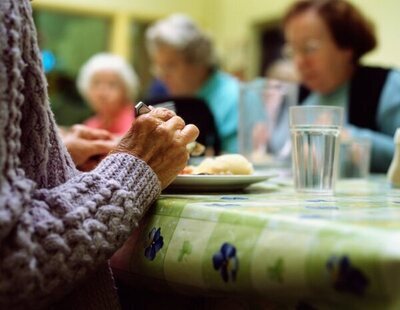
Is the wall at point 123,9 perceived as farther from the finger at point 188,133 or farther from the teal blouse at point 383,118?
the finger at point 188,133

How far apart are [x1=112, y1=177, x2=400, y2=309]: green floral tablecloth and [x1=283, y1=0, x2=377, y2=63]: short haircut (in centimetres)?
134

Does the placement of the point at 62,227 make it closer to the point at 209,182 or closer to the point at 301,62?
the point at 209,182

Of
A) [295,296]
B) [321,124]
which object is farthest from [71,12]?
[295,296]

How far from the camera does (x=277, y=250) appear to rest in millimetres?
547

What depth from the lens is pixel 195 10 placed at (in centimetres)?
541

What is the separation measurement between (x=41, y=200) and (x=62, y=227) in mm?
43

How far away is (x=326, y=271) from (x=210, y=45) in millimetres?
2425

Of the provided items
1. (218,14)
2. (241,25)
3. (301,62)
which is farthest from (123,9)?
(301,62)

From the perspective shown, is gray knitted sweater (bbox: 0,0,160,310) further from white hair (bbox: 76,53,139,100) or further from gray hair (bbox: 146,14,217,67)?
white hair (bbox: 76,53,139,100)

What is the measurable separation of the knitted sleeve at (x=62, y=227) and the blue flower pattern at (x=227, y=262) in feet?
0.44

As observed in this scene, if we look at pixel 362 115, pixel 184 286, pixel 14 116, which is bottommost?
pixel 362 115

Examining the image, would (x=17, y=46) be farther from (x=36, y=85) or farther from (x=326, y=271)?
(x=326, y=271)

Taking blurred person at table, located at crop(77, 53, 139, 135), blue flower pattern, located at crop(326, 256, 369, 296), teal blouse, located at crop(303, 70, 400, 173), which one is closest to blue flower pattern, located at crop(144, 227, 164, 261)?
blue flower pattern, located at crop(326, 256, 369, 296)

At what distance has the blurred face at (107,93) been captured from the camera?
3457mm
